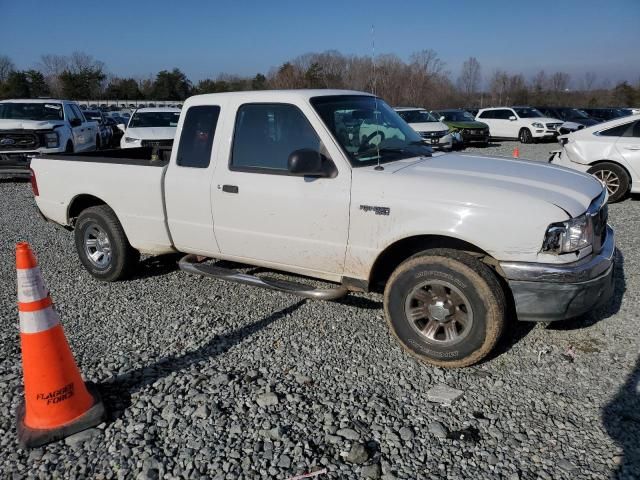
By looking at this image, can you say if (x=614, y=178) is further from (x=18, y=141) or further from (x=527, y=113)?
(x=527, y=113)

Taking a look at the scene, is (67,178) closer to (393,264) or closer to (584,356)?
(393,264)

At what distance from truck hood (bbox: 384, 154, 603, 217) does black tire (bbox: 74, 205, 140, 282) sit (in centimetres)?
294

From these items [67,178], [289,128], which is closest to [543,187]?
[289,128]

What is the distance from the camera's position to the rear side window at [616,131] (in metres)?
9.20

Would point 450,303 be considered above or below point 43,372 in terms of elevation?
above

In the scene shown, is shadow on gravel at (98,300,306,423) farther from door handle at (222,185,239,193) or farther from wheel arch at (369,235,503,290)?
door handle at (222,185,239,193)

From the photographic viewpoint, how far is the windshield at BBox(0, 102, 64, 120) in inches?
514

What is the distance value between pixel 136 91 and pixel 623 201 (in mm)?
66137

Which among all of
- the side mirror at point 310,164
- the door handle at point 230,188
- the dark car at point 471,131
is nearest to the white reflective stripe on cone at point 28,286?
the door handle at point 230,188

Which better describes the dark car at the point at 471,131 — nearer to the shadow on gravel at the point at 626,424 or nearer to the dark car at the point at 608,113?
the dark car at the point at 608,113

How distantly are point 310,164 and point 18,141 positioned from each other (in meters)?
11.4

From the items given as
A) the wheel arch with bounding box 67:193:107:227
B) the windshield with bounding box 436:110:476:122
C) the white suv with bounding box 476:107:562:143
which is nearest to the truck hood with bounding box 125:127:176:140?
the wheel arch with bounding box 67:193:107:227

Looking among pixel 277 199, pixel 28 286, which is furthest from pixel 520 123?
pixel 28 286

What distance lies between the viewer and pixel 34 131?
12.4 meters
